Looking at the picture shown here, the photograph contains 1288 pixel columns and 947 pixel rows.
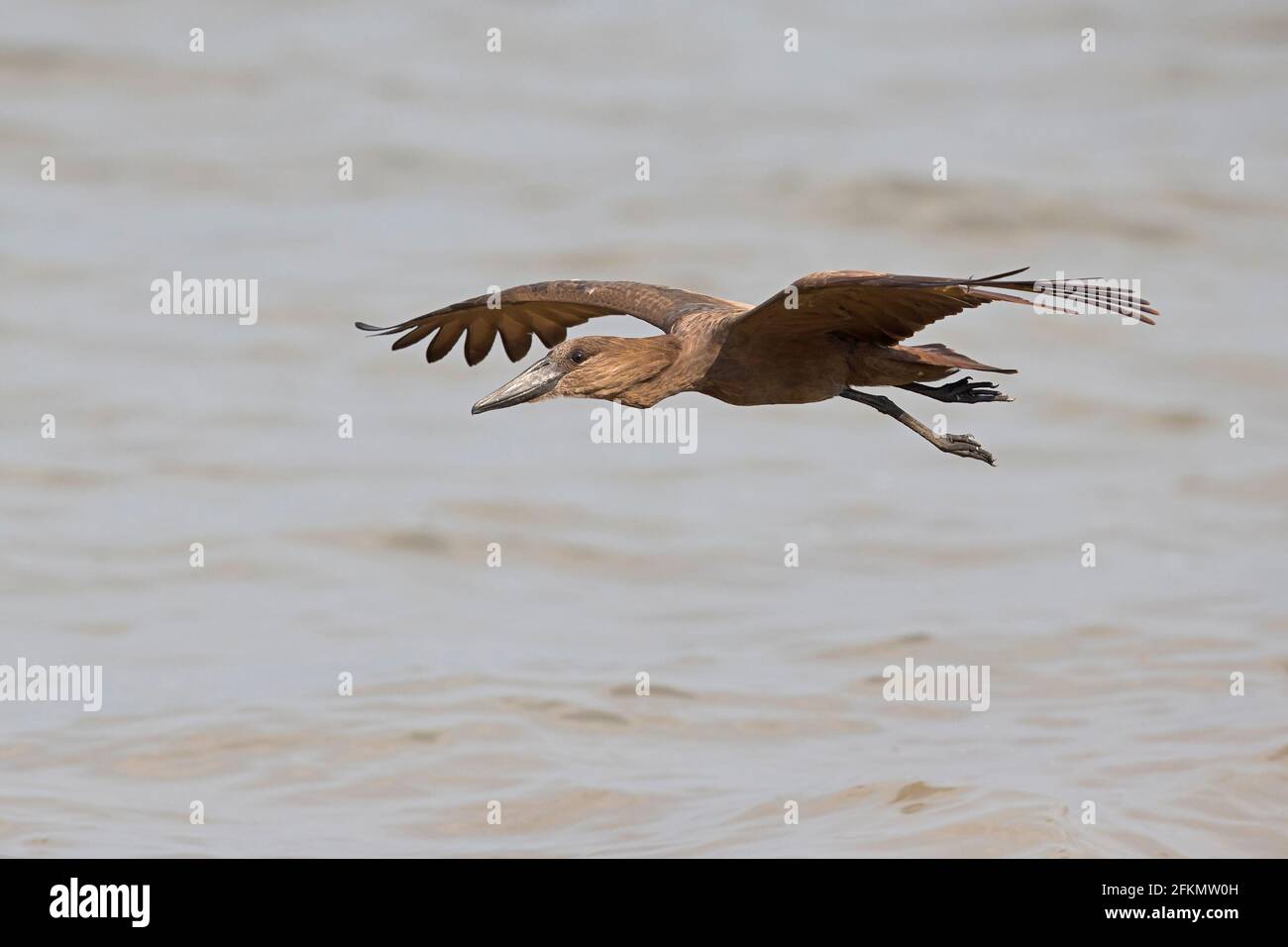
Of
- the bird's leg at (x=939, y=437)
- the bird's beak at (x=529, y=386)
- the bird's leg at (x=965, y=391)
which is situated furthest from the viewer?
the bird's leg at (x=965, y=391)

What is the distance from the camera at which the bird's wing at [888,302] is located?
8.55m

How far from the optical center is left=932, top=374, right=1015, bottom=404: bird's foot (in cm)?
1122

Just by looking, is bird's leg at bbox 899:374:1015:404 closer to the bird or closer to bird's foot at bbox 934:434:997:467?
the bird

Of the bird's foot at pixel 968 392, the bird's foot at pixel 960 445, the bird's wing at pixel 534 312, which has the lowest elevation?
the bird's foot at pixel 960 445

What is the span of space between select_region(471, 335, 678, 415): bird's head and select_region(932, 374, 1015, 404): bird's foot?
1.78m

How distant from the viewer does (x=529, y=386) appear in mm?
10266

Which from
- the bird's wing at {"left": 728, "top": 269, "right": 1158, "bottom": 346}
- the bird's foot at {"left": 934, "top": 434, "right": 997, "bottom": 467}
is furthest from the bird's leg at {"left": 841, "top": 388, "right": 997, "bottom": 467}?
the bird's wing at {"left": 728, "top": 269, "right": 1158, "bottom": 346}

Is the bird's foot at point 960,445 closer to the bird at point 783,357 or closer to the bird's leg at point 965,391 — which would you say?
the bird at point 783,357

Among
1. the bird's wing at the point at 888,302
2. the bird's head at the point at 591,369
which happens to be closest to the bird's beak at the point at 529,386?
the bird's head at the point at 591,369

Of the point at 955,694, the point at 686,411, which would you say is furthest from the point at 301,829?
the point at 686,411

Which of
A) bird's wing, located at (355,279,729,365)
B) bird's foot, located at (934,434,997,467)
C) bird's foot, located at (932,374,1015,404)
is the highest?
bird's wing, located at (355,279,729,365)

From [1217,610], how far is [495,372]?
1250 centimetres

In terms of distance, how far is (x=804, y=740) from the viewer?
19.5 metres

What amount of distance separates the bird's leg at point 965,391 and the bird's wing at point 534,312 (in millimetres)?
1241
